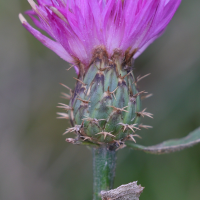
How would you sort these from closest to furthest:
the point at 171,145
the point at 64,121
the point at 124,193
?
the point at 124,193, the point at 171,145, the point at 64,121

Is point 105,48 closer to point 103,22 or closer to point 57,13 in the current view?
point 103,22

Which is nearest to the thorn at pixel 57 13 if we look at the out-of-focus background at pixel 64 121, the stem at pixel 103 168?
the stem at pixel 103 168

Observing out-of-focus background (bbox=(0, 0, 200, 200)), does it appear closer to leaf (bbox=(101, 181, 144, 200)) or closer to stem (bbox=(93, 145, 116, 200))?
stem (bbox=(93, 145, 116, 200))

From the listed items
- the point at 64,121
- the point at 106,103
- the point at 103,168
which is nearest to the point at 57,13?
the point at 106,103

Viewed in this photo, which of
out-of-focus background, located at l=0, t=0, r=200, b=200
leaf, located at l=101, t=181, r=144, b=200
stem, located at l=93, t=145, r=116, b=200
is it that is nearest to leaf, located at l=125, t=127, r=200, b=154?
stem, located at l=93, t=145, r=116, b=200

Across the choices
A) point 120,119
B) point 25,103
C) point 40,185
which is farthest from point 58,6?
point 40,185

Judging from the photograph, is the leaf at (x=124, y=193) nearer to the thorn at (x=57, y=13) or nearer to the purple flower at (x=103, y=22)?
the purple flower at (x=103, y=22)
